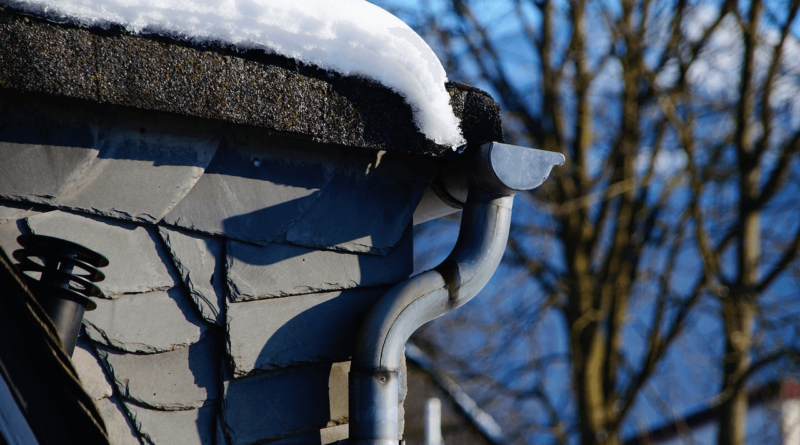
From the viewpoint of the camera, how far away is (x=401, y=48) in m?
1.42

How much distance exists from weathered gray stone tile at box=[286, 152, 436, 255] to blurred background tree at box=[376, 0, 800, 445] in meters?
5.03

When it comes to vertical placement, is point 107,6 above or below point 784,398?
above

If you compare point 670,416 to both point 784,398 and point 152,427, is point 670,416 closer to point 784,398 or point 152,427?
point 784,398

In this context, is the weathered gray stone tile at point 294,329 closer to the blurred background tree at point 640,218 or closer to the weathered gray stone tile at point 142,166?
the weathered gray stone tile at point 142,166

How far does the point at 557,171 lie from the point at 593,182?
0.44 metres

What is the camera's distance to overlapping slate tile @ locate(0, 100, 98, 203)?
117 cm

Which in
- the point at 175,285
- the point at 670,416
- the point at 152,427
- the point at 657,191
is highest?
the point at 657,191

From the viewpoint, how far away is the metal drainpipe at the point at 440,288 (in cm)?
137

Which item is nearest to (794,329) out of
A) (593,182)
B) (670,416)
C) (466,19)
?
(670,416)

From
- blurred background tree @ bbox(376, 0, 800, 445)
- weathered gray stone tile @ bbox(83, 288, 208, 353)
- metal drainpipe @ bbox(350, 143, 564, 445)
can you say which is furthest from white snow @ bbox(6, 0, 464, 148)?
blurred background tree @ bbox(376, 0, 800, 445)

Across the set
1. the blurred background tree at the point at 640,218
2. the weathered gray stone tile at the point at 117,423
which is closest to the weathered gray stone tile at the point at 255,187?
the weathered gray stone tile at the point at 117,423

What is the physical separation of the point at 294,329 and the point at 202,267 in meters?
0.24

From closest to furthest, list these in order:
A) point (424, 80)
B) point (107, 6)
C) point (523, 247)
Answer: point (107, 6) → point (424, 80) → point (523, 247)

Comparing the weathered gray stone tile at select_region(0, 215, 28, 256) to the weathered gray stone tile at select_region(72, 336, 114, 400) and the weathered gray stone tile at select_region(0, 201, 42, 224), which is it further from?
the weathered gray stone tile at select_region(72, 336, 114, 400)
